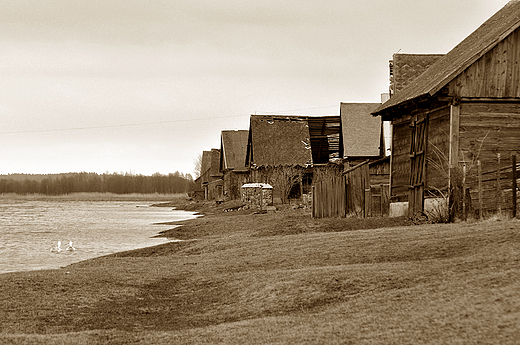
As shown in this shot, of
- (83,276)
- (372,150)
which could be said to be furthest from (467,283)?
(372,150)

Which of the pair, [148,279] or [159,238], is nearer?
[148,279]

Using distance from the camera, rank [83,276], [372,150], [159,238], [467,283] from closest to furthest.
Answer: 1. [467,283]
2. [83,276]
3. [159,238]
4. [372,150]

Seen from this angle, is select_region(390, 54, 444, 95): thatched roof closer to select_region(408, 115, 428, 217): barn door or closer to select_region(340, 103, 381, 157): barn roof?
select_region(408, 115, 428, 217): barn door

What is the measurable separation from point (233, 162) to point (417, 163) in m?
45.0

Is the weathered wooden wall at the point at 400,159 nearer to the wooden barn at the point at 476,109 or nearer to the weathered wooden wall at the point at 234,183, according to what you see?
the wooden barn at the point at 476,109

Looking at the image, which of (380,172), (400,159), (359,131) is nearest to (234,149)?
(359,131)

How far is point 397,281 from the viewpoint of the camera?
9.20 m

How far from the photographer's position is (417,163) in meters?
→ 21.0

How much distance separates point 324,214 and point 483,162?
8692 millimetres

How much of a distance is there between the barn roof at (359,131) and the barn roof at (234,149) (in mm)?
21758

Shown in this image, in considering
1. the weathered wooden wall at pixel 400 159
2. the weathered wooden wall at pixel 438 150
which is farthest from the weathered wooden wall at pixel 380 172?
the weathered wooden wall at pixel 438 150

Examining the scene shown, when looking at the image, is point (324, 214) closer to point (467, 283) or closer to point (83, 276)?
point (83, 276)

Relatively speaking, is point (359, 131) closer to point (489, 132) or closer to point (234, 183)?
point (234, 183)

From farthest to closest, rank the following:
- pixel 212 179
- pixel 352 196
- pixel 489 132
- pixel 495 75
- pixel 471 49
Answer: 1. pixel 212 179
2. pixel 352 196
3. pixel 471 49
4. pixel 495 75
5. pixel 489 132
